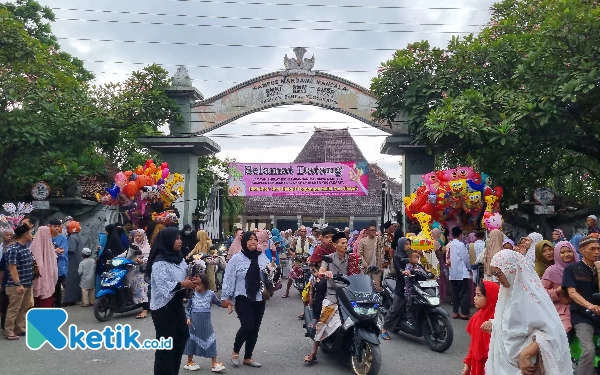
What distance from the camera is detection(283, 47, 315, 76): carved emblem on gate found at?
17.0m

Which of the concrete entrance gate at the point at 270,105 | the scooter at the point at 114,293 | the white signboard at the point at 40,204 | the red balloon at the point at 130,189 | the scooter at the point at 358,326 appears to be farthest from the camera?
the concrete entrance gate at the point at 270,105

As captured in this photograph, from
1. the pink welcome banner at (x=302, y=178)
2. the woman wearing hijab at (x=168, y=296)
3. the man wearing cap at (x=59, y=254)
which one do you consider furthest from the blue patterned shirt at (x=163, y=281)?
the pink welcome banner at (x=302, y=178)

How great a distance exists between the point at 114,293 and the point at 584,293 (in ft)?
24.2

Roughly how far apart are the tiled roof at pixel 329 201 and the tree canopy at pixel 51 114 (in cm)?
1477

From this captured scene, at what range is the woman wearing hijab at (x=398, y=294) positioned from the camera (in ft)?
28.1

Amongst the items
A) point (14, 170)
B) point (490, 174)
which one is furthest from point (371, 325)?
point (14, 170)

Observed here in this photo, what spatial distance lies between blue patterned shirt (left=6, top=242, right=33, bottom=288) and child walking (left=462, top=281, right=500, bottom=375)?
639 centimetres

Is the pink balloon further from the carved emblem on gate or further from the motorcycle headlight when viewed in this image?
the motorcycle headlight

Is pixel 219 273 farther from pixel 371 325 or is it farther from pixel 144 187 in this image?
pixel 371 325

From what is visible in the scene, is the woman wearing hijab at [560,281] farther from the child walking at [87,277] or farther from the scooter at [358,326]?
the child walking at [87,277]

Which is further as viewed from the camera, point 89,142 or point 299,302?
point 89,142

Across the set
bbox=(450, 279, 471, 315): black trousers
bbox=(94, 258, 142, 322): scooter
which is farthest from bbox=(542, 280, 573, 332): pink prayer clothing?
bbox=(94, 258, 142, 322): scooter

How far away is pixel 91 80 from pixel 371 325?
22310 mm

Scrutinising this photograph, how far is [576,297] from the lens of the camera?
215 inches
